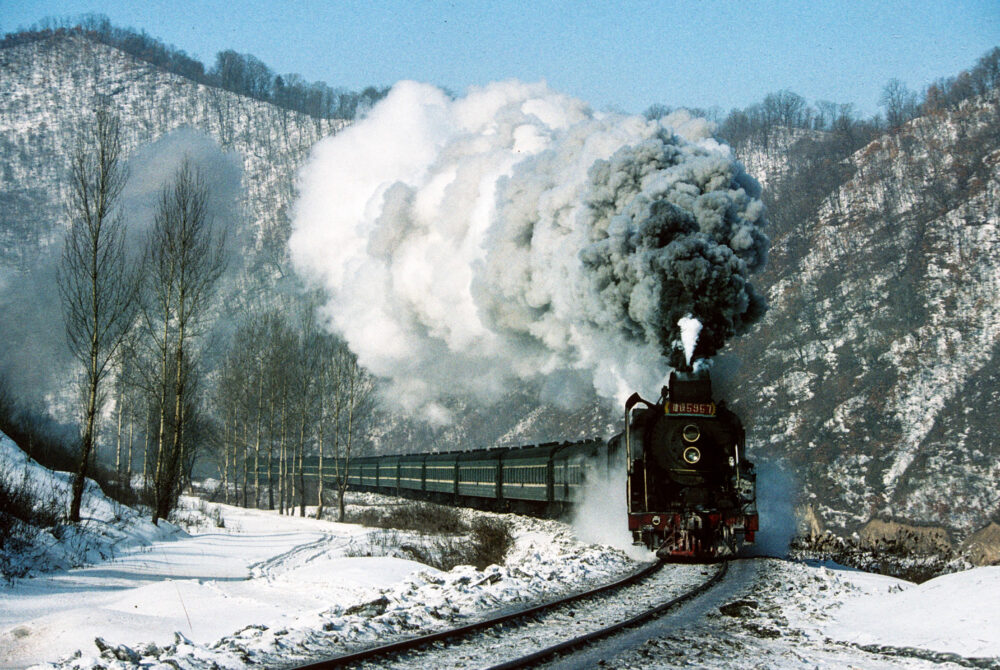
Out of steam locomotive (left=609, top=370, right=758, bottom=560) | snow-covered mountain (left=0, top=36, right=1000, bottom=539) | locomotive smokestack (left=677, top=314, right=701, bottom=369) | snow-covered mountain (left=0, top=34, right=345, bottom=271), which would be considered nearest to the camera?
steam locomotive (left=609, top=370, right=758, bottom=560)

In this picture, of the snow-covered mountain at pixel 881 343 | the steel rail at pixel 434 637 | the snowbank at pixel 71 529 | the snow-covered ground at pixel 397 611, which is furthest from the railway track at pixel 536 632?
the snow-covered mountain at pixel 881 343

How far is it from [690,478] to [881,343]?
50.6m

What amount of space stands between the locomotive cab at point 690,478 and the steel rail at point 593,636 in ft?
12.1

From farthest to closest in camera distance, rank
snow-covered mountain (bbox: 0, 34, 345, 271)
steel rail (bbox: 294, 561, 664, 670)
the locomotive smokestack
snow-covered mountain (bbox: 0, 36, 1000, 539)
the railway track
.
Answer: snow-covered mountain (bbox: 0, 34, 345, 271) < snow-covered mountain (bbox: 0, 36, 1000, 539) < the locomotive smokestack < the railway track < steel rail (bbox: 294, 561, 664, 670)

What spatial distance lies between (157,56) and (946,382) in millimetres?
186267

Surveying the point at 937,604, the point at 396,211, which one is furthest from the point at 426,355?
the point at 937,604

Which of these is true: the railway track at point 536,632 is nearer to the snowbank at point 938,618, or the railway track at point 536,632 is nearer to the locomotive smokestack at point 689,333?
the snowbank at point 938,618

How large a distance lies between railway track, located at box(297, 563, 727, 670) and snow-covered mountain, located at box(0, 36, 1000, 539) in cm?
1149

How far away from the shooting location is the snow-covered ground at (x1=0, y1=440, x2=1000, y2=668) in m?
9.16

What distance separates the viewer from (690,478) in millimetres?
18469

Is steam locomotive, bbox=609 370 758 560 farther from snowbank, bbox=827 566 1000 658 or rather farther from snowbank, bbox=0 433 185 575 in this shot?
snowbank, bbox=0 433 185 575

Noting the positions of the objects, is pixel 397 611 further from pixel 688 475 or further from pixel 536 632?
pixel 688 475

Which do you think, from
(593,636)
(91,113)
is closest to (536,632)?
(593,636)

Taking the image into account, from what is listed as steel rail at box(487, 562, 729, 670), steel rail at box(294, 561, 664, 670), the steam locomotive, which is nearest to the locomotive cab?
the steam locomotive
